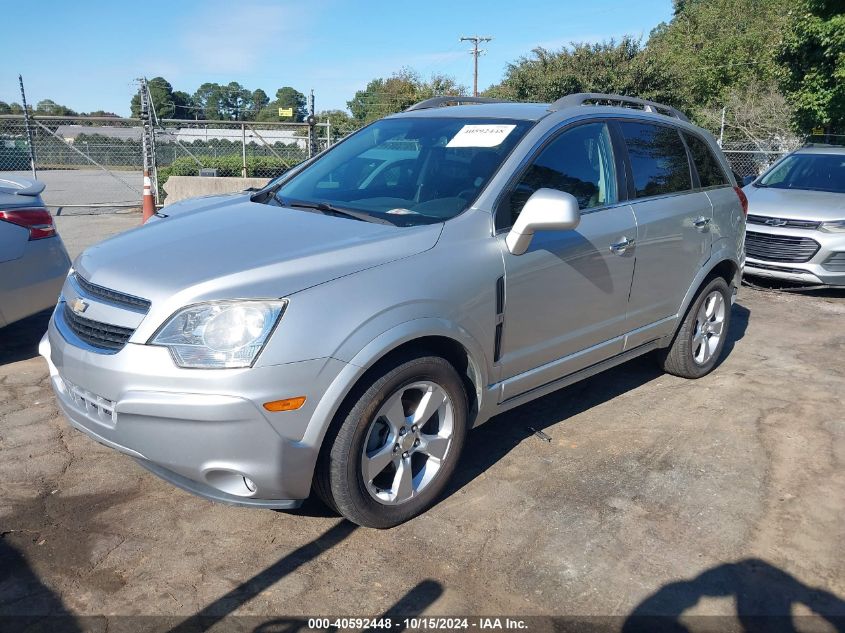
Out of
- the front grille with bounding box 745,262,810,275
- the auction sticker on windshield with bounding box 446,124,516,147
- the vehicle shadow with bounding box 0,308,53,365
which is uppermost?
the auction sticker on windshield with bounding box 446,124,516,147

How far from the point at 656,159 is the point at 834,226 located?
4.31m

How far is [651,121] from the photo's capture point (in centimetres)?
461

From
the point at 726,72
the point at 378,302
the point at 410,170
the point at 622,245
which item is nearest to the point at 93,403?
the point at 378,302

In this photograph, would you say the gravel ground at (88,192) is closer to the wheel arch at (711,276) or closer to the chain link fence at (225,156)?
the chain link fence at (225,156)

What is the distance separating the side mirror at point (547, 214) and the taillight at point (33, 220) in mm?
3502

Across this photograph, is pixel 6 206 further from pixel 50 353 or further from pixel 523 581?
pixel 523 581

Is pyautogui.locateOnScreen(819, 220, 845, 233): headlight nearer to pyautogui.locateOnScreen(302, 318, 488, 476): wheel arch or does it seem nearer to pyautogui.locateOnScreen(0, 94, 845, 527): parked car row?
pyautogui.locateOnScreen(0, 94, 845, 527): parked car row

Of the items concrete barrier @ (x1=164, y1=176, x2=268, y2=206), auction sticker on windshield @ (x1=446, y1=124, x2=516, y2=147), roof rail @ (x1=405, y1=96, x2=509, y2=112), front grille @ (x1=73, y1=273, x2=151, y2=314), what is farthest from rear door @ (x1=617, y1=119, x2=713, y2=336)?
concrete barrier @ (x1=164, y1=176, x2=268, y2=206)

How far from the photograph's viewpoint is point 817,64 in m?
16.3

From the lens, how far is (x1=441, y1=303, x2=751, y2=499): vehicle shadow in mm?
3807

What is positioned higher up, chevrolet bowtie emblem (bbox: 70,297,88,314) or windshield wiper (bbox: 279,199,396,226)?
windshield wiper (bbox: 279,199,396,226)

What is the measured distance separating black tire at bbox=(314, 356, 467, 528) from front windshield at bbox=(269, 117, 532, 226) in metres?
0.72

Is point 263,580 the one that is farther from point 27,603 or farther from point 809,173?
point 809,173

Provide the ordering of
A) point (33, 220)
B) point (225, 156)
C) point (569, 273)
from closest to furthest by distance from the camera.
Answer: point (569, 273) < point (33, 220) < point (225, 156)
